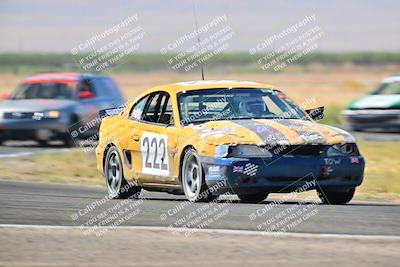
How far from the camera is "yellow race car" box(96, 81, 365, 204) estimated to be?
1205cm

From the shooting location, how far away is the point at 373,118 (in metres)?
28.2

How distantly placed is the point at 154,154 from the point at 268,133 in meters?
1.64

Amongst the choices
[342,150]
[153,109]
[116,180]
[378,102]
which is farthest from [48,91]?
[342,150]

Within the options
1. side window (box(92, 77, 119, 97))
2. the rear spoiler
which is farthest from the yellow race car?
side window (box(92, 77, 119, 97))

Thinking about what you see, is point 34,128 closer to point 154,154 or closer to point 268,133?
point 154,154

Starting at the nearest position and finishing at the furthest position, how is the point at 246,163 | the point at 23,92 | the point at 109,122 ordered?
1. the point at 246,163
2. the point at 109,122
3. the point at 23,92

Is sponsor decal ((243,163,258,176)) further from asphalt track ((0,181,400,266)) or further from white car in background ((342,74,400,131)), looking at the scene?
white car in background ((342,74,400,131))

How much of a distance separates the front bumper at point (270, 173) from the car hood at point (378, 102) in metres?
16.0

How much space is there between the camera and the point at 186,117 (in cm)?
1310

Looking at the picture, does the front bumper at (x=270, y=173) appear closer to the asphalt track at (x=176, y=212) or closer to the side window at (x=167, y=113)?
the asphalt track at (x=176, y=212)

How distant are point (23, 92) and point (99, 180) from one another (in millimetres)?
7517

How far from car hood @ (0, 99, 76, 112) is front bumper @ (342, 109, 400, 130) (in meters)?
7.60

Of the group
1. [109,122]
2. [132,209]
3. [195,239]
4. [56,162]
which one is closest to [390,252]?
[195,239]

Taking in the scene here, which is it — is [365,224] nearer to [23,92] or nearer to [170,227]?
[170,227]
